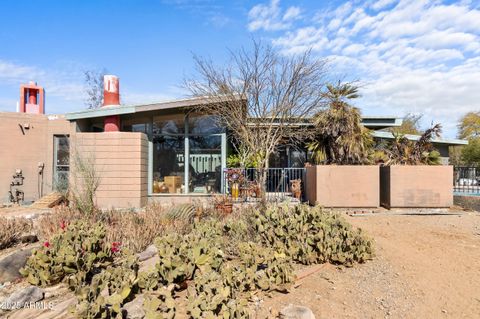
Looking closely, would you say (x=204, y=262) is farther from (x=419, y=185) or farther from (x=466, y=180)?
(x=466, y=180)

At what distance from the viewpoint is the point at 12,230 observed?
582 cm

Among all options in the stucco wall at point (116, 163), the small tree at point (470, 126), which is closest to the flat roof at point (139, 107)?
the stucco wall at point (116, 163)

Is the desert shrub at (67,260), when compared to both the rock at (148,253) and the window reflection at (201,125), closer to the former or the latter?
the rock at (148,253)

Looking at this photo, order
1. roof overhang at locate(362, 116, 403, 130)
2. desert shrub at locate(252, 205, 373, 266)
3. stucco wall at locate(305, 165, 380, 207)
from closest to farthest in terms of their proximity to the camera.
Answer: desert shrub at locate(252, 205, 373, 266) → stucco wall at locate(305, 165, 380, 207) → roof overhang at locate(362, 116, 403, 130)

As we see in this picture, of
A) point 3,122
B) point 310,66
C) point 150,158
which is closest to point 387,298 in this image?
point 310,66

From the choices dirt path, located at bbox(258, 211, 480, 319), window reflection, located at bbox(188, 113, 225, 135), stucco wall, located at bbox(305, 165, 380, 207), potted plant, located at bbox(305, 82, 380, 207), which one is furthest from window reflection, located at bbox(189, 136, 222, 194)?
dirt path, located at bbox(258, 211, 480, 319)

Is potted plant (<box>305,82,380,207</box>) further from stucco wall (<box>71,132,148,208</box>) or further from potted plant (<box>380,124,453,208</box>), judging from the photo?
stucco wall (<box>71,132,148,208</box>)

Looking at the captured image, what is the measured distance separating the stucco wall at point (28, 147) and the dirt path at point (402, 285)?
1164 centimetres

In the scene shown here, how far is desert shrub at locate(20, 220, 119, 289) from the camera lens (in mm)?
3641

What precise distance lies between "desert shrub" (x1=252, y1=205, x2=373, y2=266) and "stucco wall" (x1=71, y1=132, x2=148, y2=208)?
269 inches

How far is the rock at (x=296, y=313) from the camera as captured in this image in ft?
9.58

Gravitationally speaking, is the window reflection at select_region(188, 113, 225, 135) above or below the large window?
above

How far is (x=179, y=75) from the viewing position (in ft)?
37.6

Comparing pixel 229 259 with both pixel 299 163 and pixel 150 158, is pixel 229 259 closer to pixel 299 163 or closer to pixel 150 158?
pixel 150 158
